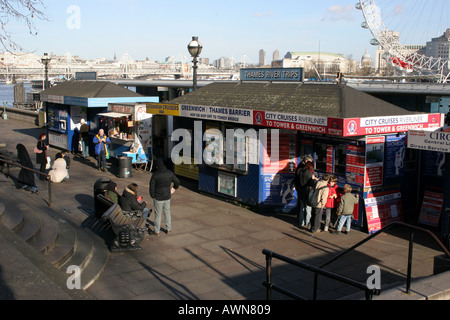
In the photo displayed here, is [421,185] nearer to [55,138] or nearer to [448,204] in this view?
[448,204]

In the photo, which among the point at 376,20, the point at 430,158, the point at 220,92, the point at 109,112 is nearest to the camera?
the point at 430,158

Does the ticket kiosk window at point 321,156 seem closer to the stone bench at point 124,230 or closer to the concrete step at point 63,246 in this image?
the stone bench at point 124,230

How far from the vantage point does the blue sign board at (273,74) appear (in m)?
13.0

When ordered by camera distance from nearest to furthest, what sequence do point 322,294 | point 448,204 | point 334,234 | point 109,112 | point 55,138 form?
point 322,294
point 448,204
point 334,234
point 109,112
point 55,138

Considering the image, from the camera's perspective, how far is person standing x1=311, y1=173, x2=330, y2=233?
10.6 meters

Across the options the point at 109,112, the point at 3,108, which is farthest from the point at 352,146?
the point at 3,108

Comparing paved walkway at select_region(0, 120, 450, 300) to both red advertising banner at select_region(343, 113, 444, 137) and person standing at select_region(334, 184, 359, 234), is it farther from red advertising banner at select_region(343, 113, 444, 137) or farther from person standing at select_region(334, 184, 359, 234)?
red advertising banner at select_region(343, 113, 444, 137)

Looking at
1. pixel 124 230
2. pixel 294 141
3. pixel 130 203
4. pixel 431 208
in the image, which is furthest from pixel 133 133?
pixel 431 208

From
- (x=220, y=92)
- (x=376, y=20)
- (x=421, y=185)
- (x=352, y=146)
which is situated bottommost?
(x=421, y=185)

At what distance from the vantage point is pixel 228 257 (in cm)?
916

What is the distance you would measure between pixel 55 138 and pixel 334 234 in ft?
52.7

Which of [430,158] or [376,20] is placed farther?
[376,20]

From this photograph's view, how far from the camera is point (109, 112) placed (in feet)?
61.9

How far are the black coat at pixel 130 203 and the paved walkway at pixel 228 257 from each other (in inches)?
28.3
